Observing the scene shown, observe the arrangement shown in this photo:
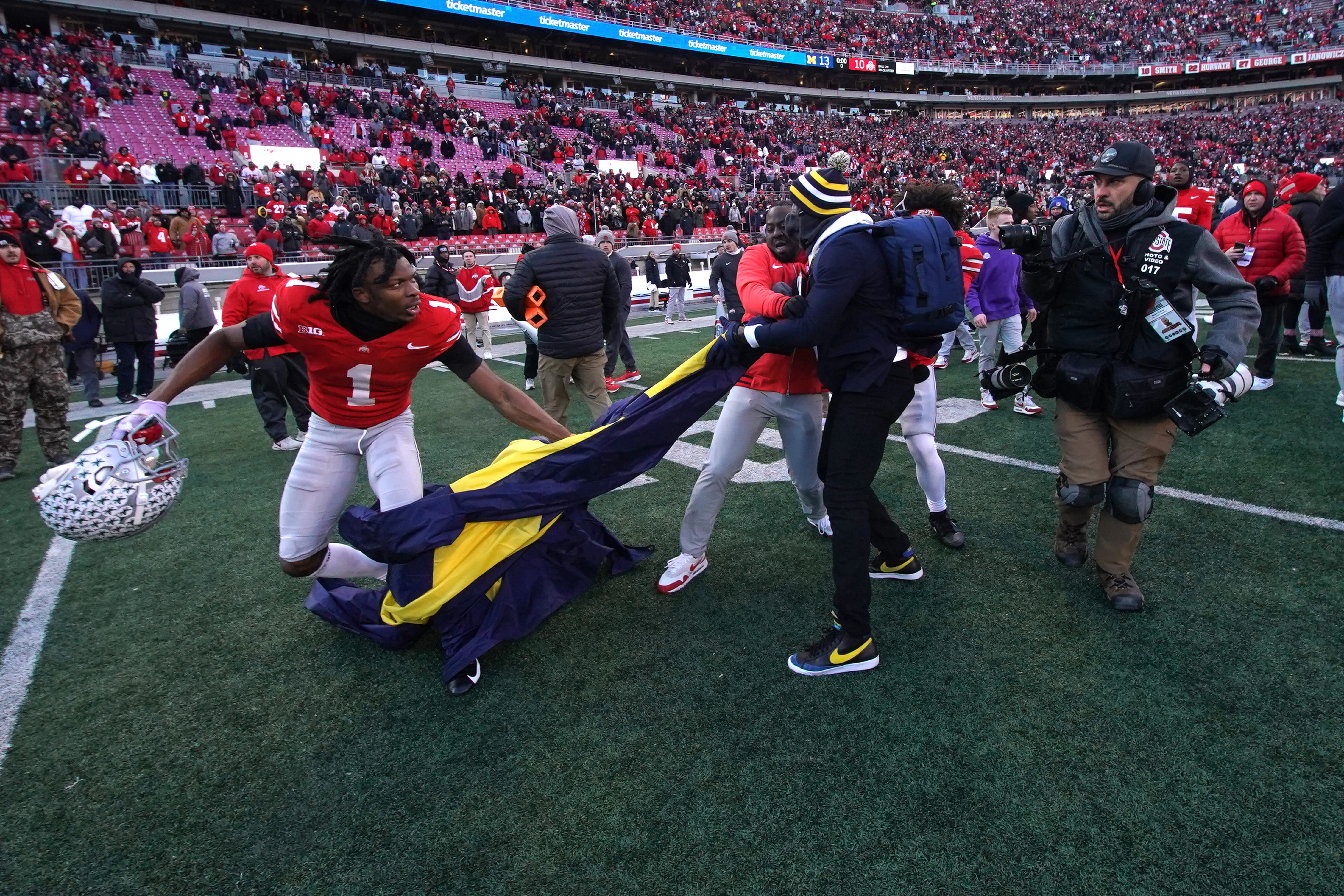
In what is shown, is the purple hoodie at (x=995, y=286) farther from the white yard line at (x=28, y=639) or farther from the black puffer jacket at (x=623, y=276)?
the white yard line at (x=28, y=639)

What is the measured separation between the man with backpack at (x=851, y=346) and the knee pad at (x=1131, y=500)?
116 centimetres

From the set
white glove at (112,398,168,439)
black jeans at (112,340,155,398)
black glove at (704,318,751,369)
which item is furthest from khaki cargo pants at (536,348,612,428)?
black jeans at (112,340,155,398)

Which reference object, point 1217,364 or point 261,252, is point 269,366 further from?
point 1217,364

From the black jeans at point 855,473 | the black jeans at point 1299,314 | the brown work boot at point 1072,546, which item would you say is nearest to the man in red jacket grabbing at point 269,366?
the black jeans at point 855,473

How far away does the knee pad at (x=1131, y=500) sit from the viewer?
3.39 metres

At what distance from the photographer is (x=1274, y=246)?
699cm

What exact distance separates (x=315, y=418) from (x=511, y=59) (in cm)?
4587

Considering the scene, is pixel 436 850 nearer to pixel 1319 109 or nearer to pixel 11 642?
pixel 11 642

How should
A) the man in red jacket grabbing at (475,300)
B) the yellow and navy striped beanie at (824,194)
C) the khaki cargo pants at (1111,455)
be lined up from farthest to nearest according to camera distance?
the man in red jacket grabbing at (475,300)
the khaki cargo pants at (1111,455)
the yellow and navy striped beanie at (824,194)

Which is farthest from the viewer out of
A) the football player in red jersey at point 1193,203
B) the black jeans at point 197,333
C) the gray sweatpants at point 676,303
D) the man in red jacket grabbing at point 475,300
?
the gray sweatpants at point 676,303

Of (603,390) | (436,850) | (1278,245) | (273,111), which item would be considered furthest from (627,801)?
(273,111)

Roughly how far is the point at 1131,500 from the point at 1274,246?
549 centimetres

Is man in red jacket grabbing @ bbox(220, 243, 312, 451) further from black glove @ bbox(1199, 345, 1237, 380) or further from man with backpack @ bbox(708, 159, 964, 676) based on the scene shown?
black glove @ bbox(1199, 345, 1237, 380)

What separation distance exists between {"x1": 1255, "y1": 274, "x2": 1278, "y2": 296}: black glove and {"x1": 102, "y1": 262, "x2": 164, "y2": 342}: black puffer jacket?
11.9 meters
